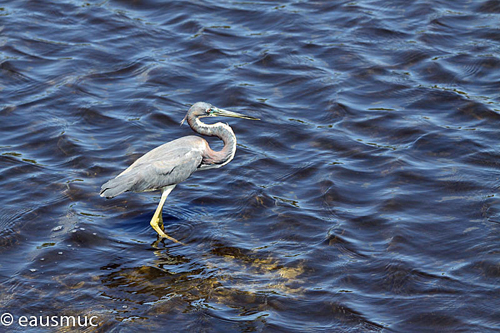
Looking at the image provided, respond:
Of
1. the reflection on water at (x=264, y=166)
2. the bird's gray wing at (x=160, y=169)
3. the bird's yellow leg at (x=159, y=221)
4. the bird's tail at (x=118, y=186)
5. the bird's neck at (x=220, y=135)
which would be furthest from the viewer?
the bird's neck at (x=220, y=135)

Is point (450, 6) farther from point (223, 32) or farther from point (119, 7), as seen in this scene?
point (119, 7)

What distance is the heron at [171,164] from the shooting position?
31.9 feet

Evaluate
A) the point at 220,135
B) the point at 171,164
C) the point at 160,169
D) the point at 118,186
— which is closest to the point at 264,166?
the point at 220,135

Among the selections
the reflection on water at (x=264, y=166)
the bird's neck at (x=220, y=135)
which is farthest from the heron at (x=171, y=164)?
the reflection on water at (x=264, y=166)

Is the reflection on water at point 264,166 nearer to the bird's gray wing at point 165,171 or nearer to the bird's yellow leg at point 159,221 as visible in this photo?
the bird's yellow leg at point 159,221

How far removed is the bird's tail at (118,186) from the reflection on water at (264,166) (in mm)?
609

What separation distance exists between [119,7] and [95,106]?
4210 mm

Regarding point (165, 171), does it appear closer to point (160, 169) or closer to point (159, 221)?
point (160, 169)

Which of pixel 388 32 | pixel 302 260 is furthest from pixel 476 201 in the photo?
pixel 388 32

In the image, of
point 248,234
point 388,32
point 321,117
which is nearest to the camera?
point 248,234

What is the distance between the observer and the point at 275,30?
1499cm

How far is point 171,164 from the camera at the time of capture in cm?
983

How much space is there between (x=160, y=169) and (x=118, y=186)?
0.59m

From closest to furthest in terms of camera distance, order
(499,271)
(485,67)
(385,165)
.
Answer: (499,271)
(385,165)
(485,67)
